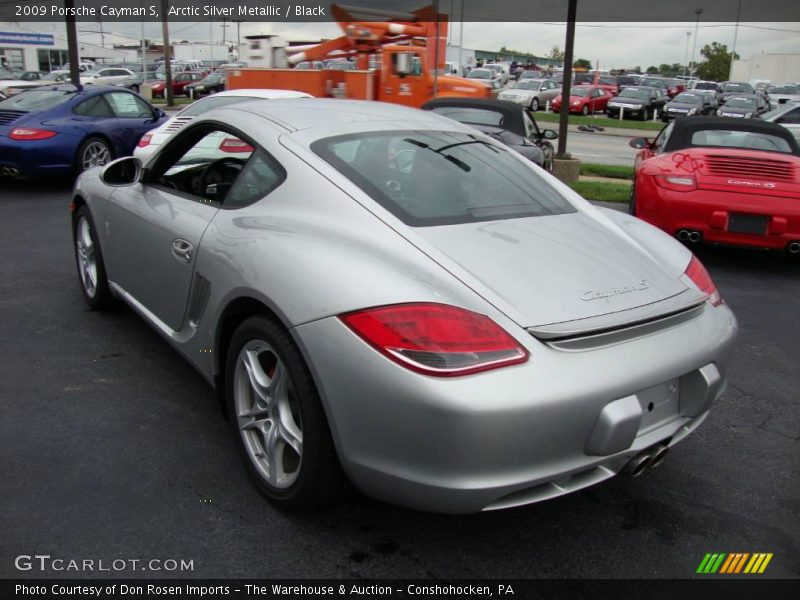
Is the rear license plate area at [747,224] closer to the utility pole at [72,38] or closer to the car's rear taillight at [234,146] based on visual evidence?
the car's rear taillight at [234,146]

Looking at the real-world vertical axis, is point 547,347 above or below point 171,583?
above

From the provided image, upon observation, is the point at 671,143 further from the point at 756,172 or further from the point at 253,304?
the point at 253,304

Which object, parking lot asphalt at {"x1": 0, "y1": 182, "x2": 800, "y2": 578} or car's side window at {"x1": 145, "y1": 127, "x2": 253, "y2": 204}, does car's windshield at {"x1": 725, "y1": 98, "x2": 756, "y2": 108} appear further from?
car's side window at {"x1": 145, "y1": 127, "x2": 253, "y2": 204}

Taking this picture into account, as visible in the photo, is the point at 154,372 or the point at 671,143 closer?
the point at 154,372

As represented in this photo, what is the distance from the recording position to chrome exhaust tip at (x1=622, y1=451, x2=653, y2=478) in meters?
2.33

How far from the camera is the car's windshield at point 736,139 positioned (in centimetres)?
709

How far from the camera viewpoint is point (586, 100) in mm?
32844

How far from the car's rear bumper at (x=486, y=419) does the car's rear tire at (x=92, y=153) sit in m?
8.41

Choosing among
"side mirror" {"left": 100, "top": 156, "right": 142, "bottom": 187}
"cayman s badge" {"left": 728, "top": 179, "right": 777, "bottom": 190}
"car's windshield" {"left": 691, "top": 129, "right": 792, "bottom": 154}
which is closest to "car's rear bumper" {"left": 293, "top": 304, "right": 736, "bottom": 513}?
"side mirror" {"left": 100, "top": 156, "right": 142, "bottom": 187}

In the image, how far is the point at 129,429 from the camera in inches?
126

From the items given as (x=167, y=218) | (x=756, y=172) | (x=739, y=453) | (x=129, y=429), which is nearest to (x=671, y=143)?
(x=756, y=172)

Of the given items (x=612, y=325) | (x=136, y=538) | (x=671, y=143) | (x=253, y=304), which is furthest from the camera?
(x=671, y=143)

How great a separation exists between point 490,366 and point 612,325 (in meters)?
0.46

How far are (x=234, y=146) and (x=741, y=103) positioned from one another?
27.4 metres
